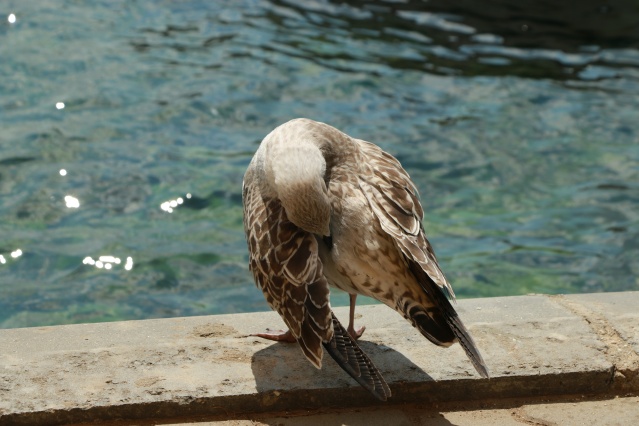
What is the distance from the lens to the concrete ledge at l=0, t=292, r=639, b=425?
376 cm

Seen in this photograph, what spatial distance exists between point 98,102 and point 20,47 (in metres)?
1.96

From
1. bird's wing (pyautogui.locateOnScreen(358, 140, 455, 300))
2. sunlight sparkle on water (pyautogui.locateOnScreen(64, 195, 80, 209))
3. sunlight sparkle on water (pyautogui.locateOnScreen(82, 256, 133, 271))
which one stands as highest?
bird's wing (pyautogui.locateOnScreen(358, 140, 455, 300))

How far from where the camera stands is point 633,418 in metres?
3.85

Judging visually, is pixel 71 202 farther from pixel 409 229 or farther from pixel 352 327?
pixel 409 229

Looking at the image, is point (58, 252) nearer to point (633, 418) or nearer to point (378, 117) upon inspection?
point (378, 117)

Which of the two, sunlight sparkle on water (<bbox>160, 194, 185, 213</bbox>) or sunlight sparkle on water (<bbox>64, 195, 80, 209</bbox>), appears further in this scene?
sunlight sparkle on water (<bbox>160, 194, 185, 213</bbox>)

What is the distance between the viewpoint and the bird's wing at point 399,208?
3.85m

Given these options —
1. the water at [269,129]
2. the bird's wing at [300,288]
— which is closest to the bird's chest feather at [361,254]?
the bird's wing at [300,288]

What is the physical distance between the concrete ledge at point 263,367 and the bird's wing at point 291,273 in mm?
287

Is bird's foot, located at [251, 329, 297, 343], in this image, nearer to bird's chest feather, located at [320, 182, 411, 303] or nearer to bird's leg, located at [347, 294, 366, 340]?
bird's leg, located at [347, 294, 366, 340]

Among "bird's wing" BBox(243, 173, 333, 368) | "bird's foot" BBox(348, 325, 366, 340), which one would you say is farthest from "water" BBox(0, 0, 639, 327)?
"bird's wing" BBox(243, 173, 333, 368)

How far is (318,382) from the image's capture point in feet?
12.8

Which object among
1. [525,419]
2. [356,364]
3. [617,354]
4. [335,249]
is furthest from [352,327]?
[617,354]

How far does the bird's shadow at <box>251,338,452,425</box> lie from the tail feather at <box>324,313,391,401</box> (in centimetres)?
29
